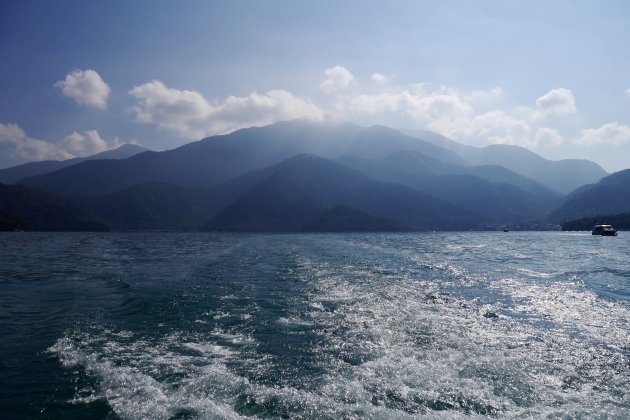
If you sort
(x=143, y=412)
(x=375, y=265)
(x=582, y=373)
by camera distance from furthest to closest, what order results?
(x=375, y=265) → (x=582, y=373) → (x=143, y=412)

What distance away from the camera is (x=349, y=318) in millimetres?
19078

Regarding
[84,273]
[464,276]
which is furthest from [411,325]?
[84,273]

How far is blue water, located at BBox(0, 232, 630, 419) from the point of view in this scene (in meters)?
10.2

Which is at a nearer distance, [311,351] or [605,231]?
[311,351]

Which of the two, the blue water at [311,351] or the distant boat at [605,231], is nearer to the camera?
the blue water at [311,351]

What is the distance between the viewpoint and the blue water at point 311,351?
10164 mm

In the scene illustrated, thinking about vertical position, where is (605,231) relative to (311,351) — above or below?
below

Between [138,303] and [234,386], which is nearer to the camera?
[234,386]

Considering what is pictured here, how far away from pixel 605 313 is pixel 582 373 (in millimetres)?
11048

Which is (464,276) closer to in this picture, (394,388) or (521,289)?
(521,289)

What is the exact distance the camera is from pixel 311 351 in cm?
1414

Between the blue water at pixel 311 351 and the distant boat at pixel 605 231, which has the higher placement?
the blue water at pixel 311 351

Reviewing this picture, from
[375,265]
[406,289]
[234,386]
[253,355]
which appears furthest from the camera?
[375,265]

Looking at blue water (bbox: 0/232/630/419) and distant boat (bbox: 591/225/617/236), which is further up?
blue water (bbox: 0/232/630/419)
